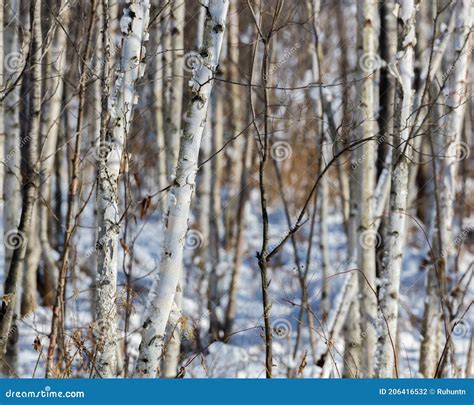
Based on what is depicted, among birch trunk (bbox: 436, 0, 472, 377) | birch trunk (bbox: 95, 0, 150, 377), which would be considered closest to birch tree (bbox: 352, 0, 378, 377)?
birch trunk (bbox: 436, 0, 472, 377)

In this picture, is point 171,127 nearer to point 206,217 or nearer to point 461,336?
point 206,217

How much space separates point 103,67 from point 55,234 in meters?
6.95

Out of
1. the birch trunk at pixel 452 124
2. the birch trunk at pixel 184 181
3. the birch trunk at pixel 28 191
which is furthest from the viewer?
the birch trunk at pixel 452 124

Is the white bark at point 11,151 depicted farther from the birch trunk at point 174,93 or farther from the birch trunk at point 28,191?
the birch trunk at point 174,93

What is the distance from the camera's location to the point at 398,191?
4059 mm

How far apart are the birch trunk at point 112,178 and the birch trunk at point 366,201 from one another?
1898 millimetres

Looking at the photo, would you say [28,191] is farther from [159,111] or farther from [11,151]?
[159,111]

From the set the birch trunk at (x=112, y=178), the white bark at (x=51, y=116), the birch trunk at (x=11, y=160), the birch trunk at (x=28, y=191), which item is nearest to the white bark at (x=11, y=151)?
the birch trunk at (x=11, y=160)

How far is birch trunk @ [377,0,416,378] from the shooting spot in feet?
13.2

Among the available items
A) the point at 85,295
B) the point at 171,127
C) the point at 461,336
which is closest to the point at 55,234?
the point at 85,295

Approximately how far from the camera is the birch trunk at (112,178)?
3.34 metres

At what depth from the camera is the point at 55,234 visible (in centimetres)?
988

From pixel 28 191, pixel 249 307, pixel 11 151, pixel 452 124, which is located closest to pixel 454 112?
pixel 452 124

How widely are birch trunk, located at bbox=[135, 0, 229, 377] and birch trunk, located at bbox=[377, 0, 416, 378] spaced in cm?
131
